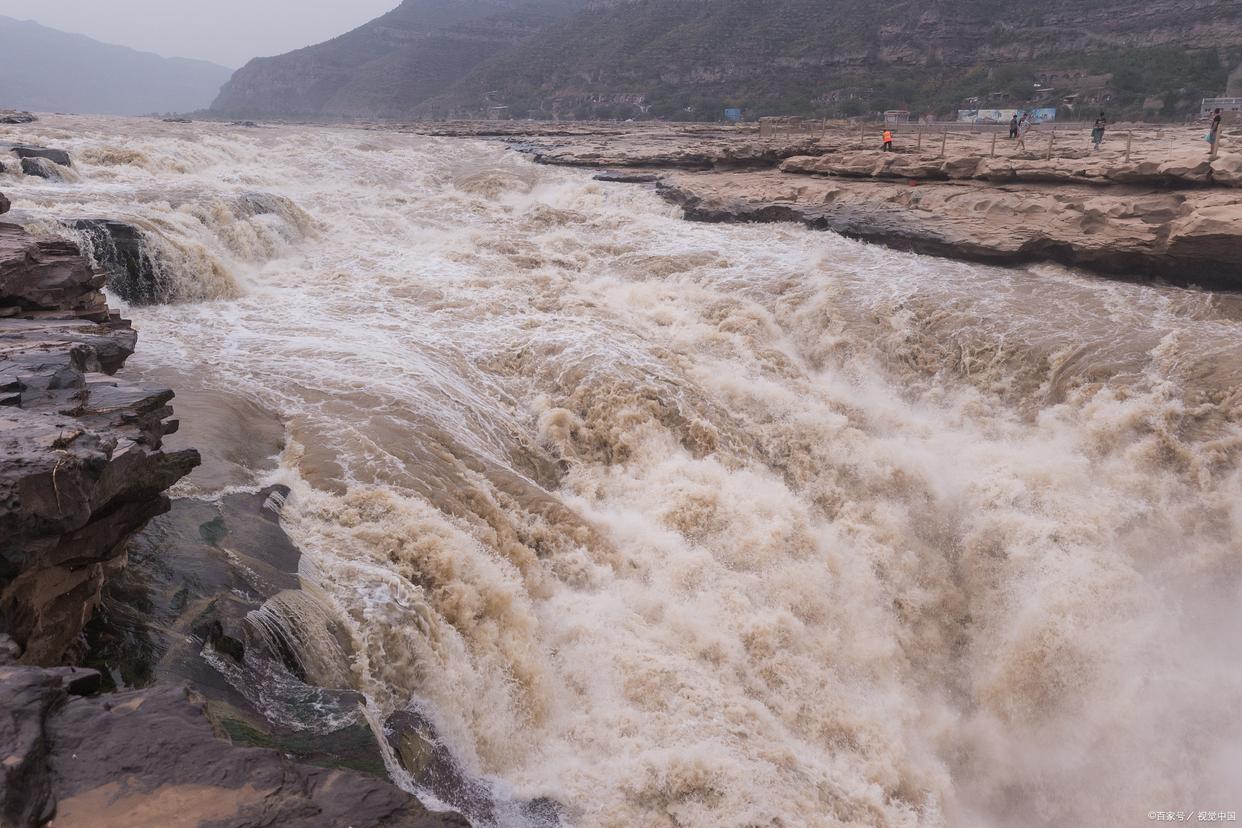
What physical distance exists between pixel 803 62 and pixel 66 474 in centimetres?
6395

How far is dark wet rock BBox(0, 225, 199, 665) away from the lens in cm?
318

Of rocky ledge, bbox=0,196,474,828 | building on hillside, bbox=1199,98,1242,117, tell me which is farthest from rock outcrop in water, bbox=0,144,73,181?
building on hillside, bbox=1199,98,1242,117

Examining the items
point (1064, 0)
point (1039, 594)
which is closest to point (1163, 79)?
point (1064, 0)

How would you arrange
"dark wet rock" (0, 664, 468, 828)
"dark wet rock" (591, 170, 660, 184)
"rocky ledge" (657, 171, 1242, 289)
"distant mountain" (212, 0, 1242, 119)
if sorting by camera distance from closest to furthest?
"dark wet rock" (0, 664, 468, 828) → "rocky ledge" (657, 171, 1242, 289) → "dark wet rock" (591, 170, 660, 184) → "distant mountain" (212, 0, 1242, 119)

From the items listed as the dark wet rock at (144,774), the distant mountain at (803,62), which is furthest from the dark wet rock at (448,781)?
the distant mountain at (803,62)

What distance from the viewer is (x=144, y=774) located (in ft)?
8.46

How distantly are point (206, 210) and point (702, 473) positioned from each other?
860 centimetres

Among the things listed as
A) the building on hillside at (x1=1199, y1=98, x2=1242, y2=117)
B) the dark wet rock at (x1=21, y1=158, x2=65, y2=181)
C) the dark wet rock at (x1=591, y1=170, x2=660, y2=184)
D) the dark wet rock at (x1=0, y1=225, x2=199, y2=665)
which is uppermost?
the building on hillside at (x1=1199, y1=98, x2=1242, y2=117)

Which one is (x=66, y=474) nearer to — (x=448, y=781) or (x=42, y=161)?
(x=448, y=781)

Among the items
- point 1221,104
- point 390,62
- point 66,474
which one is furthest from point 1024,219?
point 390,62

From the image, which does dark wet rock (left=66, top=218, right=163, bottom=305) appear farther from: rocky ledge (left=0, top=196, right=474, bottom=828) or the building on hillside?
the building on hillside

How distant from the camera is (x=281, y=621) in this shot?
4332mm

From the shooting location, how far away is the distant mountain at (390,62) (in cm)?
8462

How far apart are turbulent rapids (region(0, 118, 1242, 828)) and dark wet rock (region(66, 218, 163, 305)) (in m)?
0.20
